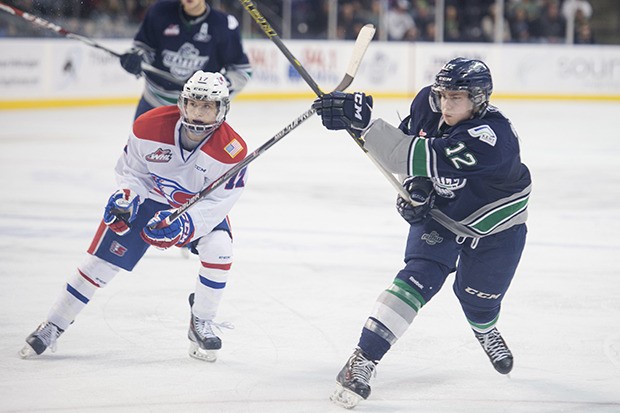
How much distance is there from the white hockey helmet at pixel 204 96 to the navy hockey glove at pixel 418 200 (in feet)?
1.95

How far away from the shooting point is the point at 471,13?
13.8 meters

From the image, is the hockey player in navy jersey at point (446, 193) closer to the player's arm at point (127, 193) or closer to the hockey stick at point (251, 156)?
the hockey stick at point (251, 156)

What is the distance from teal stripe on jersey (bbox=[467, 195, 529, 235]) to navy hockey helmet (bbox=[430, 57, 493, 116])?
0.91 ft

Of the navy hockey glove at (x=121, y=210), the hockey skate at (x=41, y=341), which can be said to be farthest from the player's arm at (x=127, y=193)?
the hockey skate at (x=41, y=341)

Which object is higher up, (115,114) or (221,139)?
(221,139)

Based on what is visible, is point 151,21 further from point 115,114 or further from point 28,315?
point 115,114

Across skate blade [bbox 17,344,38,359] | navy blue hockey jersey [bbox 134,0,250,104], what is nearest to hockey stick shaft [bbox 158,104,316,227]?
skate blade [bbox 17,344,38,359]

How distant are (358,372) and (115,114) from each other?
8.31m

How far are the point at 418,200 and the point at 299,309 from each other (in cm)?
106

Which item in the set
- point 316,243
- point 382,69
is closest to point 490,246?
point 316,243

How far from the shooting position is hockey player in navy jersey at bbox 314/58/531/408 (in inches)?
107

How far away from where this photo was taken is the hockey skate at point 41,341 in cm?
309

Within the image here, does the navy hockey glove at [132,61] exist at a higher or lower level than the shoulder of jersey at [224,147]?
lower

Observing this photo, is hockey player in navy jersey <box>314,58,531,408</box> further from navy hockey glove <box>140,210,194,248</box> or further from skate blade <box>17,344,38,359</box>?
skate blade <box>17,344,38,359</box>
